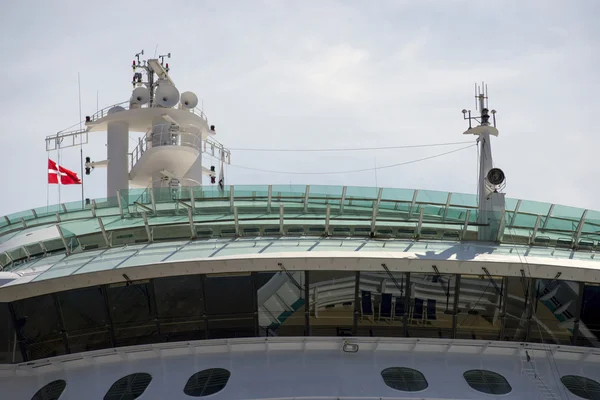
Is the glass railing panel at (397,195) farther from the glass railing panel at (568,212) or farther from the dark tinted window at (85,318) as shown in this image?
the dark tinted window at (85,318)

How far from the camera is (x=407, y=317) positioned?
2278 cm

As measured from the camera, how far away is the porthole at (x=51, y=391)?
22188 millimetres

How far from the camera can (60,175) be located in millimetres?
42625

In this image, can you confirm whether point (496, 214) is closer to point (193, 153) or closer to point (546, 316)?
point (546, 316)

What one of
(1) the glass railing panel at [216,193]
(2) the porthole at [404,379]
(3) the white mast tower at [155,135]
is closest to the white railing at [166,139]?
(3) the white mast tower at [155,135]

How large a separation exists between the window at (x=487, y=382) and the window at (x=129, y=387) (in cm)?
842

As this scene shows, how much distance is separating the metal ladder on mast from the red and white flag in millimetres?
27330

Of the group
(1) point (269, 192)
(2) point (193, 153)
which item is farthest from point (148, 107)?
(1) point (269, 192)

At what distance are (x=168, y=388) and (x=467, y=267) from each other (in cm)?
852

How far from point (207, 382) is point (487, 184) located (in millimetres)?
11410

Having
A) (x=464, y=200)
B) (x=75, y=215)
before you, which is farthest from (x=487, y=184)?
(x=75, y=215)

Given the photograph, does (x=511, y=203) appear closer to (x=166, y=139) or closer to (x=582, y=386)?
(x=582, y=386)

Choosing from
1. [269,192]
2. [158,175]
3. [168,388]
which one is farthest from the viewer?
[158,175]

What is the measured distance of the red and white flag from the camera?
42.0 m
